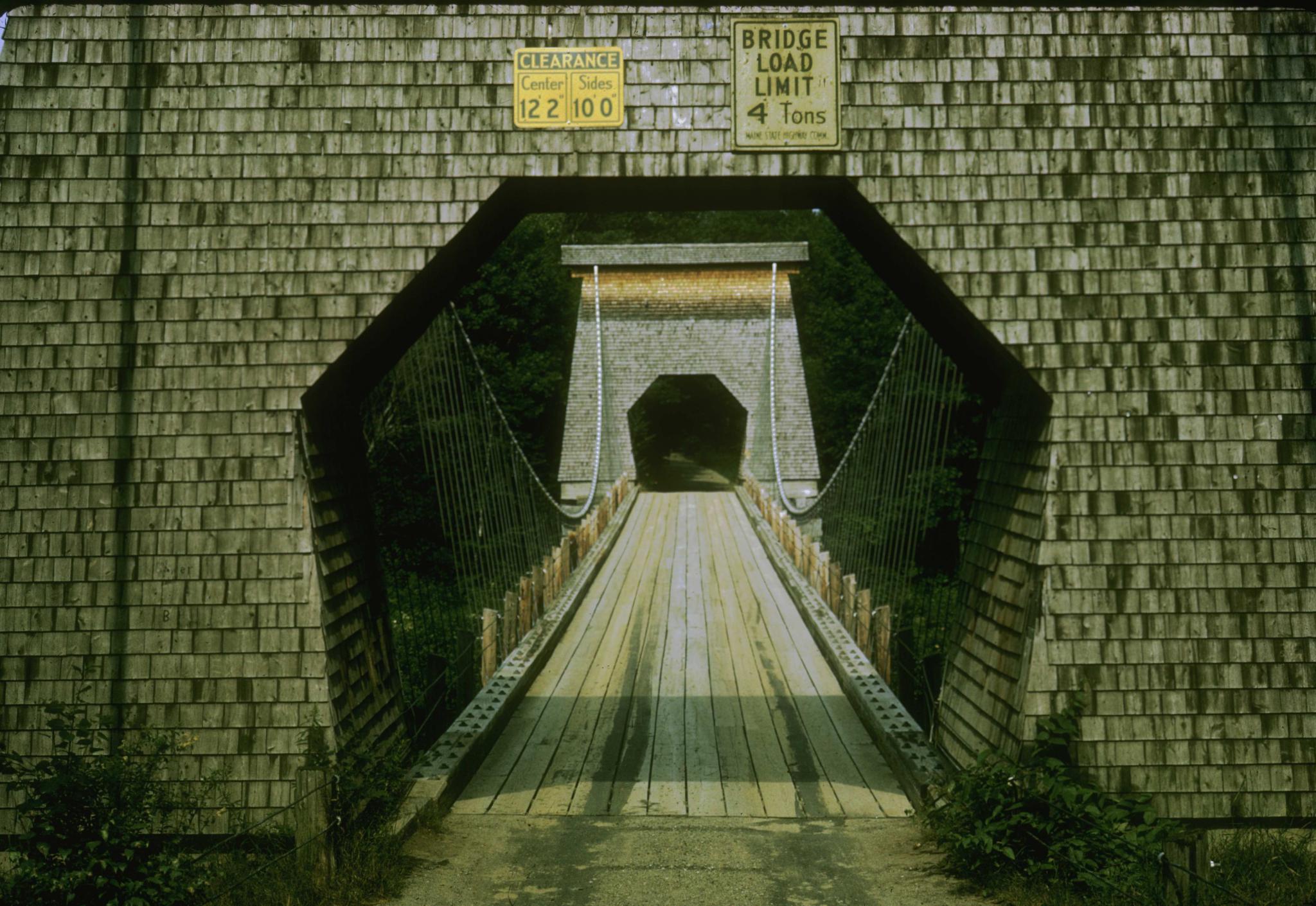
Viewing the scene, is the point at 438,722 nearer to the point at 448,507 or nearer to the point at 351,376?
the point at 351,376

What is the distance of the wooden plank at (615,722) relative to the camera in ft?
18.1

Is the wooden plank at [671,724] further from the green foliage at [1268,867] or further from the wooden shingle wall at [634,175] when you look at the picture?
the green foliage at [1268,867]

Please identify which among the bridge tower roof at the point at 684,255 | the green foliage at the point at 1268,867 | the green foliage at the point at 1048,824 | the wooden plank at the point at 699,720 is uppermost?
the bridge tower roof at the point at 684,255

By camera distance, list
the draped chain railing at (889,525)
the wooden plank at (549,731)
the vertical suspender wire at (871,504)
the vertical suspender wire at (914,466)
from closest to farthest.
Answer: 1. the wooden plank at (549,731)
2. the draped chain railing at (889,525)
3. the vertical suspender wire at (914,466)
4. the vertical suspender wire at (871,504)

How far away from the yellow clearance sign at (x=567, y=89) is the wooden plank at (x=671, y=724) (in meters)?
3.36

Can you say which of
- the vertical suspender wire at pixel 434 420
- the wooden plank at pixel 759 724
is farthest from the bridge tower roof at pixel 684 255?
the wooden plank at pixel 759 724

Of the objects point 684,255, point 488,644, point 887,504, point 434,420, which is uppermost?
point 684,255

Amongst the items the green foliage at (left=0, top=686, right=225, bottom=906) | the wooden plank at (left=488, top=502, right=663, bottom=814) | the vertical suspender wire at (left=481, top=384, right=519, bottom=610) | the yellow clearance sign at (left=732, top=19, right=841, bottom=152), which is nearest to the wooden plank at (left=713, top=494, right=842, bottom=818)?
the wooden plank at (left=488, top=502, right=663, bottom=814)

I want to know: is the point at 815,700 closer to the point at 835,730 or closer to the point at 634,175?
the point at 835,730

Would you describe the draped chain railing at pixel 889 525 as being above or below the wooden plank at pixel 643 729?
above

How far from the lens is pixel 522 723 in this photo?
6895mm

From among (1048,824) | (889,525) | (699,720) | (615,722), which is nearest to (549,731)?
(615,722)

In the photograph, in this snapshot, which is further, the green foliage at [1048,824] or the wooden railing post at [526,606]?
the wooden railing post at [526,606]

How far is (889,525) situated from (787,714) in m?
14.6
